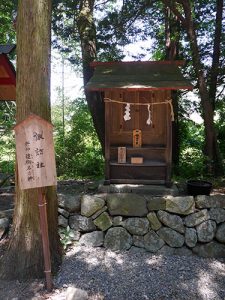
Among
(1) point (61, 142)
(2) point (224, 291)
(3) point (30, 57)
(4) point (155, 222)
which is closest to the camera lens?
(3) point (30, 57)

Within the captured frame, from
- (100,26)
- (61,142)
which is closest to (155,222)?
(100,26)

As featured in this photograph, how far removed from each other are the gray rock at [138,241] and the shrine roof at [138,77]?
2596 mm

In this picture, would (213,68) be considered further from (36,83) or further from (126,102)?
(36,83)

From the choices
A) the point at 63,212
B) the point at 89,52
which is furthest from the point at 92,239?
the point at 89,52

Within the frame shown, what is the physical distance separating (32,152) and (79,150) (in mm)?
7799

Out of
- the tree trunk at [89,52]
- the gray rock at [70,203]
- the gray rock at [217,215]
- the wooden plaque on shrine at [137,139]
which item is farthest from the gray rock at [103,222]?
the tree trunk at [89,52]

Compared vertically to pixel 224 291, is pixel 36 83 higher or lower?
higher

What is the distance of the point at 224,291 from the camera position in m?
4.12

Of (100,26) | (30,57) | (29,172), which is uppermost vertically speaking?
(100,26)

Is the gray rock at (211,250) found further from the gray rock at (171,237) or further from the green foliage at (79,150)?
the green foliage at (79,150)

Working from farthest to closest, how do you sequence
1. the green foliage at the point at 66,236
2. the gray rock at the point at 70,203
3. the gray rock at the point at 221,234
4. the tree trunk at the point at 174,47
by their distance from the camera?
the tree trunk at the point at 174,47 < the gray rock at the point at 70,203 < the gray rock at the point at 221,234 < the green foliage at the point at 66,236

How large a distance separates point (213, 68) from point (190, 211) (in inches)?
179

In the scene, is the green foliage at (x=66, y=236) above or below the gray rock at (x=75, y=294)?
above

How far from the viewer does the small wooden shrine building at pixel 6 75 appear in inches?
198
